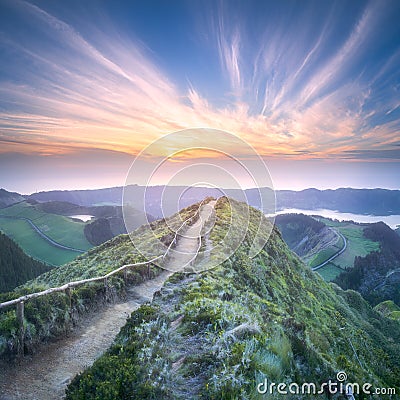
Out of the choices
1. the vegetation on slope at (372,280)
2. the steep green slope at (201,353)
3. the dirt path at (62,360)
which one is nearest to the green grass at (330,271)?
the vegetation on slope at (372,280)

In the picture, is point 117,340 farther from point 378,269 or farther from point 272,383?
point 378,269

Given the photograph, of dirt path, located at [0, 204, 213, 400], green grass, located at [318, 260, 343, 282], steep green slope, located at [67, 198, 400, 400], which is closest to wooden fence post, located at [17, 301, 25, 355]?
dirt path, located at [0, 204, 213, 400]

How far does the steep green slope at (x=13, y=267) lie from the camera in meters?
132

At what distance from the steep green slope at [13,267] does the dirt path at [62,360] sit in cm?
13949

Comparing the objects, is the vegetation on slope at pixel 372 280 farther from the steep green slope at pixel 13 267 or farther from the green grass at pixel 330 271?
the steep green slope at pixel 13 267

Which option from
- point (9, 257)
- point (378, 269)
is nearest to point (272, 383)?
point (9, 257)

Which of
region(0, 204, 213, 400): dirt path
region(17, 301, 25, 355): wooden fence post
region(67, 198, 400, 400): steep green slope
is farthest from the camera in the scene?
region(17, 301, 25, 355): wooden fence post

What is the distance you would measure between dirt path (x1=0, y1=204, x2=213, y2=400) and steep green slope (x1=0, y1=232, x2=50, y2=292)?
139 metres

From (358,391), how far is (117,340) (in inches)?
441

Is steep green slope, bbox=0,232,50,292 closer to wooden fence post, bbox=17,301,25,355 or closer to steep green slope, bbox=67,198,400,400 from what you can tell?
wooden fence post, bbox=17,301,25,355

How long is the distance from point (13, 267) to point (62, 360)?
159m

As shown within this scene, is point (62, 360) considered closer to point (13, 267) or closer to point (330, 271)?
point (13, 267)

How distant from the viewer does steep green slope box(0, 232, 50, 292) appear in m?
132

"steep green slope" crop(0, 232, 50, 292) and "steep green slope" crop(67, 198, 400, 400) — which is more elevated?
"steep green slope" crop(67, 198, 400, 400)
